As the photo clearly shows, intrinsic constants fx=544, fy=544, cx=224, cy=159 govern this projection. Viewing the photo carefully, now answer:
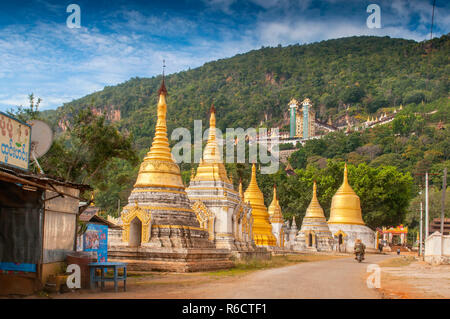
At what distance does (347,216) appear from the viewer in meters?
65.8

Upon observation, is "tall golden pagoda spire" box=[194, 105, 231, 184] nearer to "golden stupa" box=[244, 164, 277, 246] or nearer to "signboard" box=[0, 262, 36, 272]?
"golden stupa" box=[244, 164, 277, 246]

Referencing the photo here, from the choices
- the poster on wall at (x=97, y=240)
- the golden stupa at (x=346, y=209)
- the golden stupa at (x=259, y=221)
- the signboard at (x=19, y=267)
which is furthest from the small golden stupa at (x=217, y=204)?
the golden stupa at (x=346, y=209)

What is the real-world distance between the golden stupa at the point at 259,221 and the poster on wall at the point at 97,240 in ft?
89.0

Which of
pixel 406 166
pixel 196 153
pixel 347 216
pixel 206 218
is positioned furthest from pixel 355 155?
pixel 206 218

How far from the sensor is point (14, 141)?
14.6 metres

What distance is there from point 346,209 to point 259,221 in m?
18.7

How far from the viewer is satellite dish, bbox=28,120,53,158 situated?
16.2 metres

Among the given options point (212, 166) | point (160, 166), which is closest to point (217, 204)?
point (212, 166)

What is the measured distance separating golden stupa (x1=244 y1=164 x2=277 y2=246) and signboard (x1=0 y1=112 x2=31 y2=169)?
3542 cm

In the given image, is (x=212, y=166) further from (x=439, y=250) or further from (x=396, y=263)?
(x=439, y=250)

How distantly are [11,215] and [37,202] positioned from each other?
780 millimetres

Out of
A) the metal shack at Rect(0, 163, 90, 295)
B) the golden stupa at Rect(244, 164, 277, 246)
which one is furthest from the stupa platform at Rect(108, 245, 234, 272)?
the golden stupa at Rect(244, 164, 277, 246)
